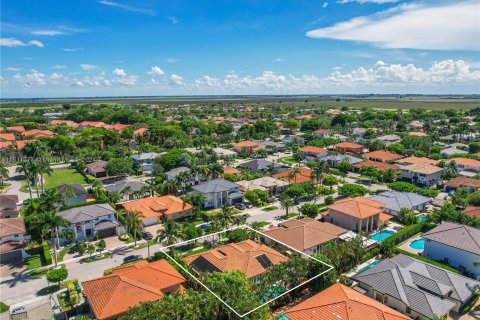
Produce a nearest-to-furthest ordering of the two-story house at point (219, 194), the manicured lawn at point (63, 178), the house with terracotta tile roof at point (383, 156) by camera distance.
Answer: the two-story house at point (219, 194) < the manicured lawn at point (63, 178) < the house with terracotta tile roof at point (383, 156)

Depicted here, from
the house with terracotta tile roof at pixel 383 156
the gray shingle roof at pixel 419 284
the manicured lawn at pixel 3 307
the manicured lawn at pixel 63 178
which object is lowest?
the manicured lawn at pixel 3 307

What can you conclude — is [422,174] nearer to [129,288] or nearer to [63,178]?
[129,288]

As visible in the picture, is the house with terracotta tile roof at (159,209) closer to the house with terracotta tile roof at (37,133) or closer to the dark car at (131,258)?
the dark car at (131,258)

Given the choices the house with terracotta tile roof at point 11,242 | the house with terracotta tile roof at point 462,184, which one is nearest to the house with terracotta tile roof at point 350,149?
the house with terracotta tile roof at point 462,184

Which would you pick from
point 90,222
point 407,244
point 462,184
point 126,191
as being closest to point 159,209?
point 126,191

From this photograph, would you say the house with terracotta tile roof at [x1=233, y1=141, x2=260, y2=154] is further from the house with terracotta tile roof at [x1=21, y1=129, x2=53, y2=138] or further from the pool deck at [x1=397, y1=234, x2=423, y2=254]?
the house with terracotta tile roof at [x1=21, y1=129, x2=53, y2=138]

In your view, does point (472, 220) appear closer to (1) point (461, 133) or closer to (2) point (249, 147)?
(2) point (249, 147)
